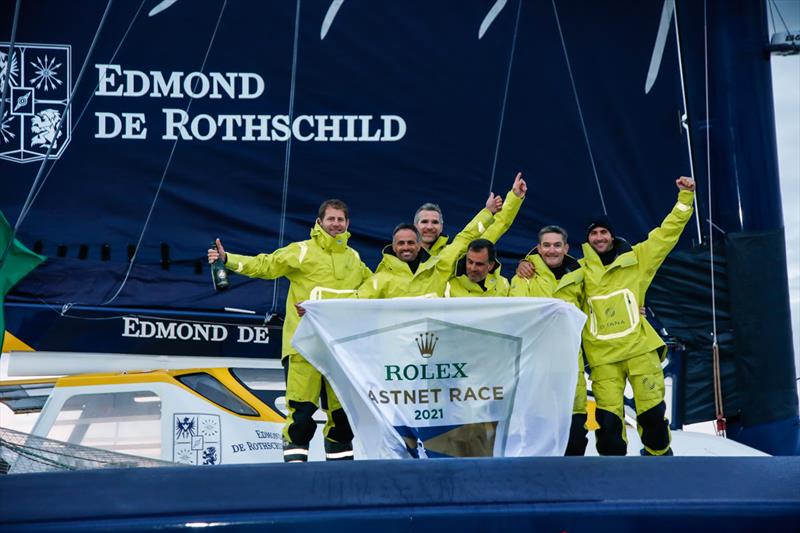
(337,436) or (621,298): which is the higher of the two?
(621,298)

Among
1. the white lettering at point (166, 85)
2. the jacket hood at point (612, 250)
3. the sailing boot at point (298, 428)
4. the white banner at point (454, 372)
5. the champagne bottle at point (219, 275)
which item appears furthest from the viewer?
the white lettering at point (166, 85)

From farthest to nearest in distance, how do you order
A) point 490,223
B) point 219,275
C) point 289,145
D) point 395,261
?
point 289,145, point 490,223, point 395,261, point 219,275

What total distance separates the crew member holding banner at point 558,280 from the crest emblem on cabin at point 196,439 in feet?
4.93

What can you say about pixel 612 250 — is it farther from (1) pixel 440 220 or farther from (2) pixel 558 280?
(1) pixel 440 220

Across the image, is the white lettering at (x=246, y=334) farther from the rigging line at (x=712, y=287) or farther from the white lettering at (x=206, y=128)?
the rigging line at (x=712, y=287)

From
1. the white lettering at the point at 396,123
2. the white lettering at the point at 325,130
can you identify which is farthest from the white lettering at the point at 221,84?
the white lettering at the point at 396,123

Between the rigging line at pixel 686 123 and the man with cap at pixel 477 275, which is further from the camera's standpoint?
the rigging line at pixel 686 123

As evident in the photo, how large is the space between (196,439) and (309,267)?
0.92 metres

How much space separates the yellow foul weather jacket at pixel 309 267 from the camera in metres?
4.89

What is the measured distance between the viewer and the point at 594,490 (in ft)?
5.70

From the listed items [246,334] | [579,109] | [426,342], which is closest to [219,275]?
[246,334]

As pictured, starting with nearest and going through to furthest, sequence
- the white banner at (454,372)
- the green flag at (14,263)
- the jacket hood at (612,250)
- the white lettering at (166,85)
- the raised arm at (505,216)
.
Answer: the white banner at (454,372) < the jacket hood at (612,250) < the raised arm at (505,216) < the green flag at (14,263) < the white lettering at (166,85)

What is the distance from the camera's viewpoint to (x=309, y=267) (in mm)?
4945

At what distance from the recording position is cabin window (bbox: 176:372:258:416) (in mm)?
5086
